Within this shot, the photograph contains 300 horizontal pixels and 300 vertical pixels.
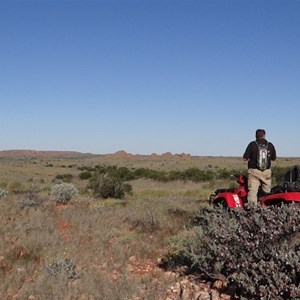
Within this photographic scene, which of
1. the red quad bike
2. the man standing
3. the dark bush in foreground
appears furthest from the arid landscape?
the man standing

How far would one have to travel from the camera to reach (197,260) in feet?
20.5

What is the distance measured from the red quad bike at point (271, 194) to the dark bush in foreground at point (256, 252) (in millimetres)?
1694

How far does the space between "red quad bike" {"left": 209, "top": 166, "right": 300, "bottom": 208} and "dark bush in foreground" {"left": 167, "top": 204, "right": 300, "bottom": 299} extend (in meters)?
1.69

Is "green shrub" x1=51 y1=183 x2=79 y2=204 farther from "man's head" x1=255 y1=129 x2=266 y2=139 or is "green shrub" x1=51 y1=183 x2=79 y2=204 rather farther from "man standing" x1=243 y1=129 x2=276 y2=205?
"man's head" x1=255 y1=129 x2=266 y2=139

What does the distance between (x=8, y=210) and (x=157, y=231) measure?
486 cm

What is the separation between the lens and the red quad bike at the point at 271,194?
7.91 metres

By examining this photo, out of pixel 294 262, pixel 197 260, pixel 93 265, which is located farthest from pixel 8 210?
pixel 294 262

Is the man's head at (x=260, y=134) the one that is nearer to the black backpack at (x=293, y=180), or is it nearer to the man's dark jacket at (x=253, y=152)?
the man's dark jacket at (x=253, y=152)

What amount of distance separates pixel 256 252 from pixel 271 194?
3.10m

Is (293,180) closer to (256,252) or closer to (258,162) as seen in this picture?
(258,162)

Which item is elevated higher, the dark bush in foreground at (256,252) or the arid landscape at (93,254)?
the dark bush in foreground at (256,252)

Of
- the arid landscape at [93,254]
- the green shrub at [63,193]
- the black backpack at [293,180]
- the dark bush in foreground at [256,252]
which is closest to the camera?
the dark bush in foreground at [256,252]

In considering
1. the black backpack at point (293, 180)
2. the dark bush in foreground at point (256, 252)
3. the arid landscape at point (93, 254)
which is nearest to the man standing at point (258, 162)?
the black backpack at point (293, 180)

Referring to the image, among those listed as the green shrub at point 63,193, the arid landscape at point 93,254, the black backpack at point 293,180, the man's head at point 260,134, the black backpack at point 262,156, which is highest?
the man's head at point 260,134
